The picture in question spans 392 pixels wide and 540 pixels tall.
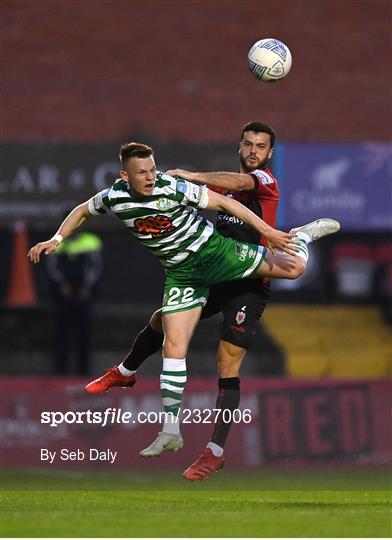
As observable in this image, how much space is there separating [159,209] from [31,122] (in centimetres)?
1546

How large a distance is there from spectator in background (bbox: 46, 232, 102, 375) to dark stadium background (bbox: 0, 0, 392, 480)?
1.93 feet

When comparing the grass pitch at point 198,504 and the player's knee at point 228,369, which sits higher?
the player's knee at point 228,369

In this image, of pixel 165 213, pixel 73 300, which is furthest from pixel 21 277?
pixel 165 213

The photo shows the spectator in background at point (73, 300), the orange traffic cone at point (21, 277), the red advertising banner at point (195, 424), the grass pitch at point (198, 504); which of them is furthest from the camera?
the orange traffic cone at point (21, 277)

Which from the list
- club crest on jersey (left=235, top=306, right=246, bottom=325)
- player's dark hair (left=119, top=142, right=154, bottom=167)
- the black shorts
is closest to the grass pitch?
the black shorts

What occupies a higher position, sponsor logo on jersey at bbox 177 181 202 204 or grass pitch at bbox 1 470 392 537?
sponsor logo on jersey at bbox 177 181 202 204

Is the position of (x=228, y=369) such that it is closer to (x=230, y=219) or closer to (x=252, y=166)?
(x=230, y=219)

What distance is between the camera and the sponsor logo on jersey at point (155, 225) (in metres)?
10.0

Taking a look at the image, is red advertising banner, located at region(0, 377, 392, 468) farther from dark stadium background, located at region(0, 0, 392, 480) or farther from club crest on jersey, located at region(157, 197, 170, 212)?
club crest on jersey, located at region(157, 197, 170, 212)

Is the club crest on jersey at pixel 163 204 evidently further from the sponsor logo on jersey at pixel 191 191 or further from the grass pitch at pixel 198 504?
the grass pitch at pixel 198 504

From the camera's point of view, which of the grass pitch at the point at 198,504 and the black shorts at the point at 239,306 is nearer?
the grass pitch at the point at 198,504

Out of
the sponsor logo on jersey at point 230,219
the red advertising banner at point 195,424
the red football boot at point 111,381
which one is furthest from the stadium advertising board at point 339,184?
the red football boot at point 111,381

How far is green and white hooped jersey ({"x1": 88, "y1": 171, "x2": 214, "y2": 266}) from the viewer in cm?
994

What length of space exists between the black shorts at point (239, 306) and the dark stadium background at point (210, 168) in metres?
4.15
